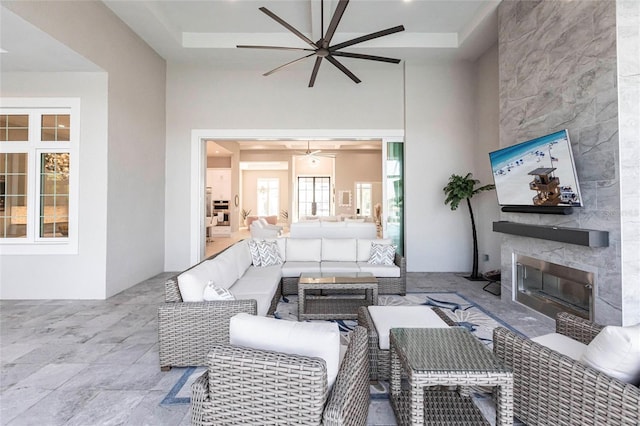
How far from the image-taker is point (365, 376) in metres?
1.68

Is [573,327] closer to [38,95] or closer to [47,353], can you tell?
[47,353]

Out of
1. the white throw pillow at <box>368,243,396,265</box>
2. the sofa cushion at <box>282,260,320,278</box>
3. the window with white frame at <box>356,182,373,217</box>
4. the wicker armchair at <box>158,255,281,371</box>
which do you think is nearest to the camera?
Answer: the wicker armchair at <box>158,255,281,371</box>

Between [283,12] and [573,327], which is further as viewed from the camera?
[283,12]

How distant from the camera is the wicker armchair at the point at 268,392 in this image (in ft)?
4.01

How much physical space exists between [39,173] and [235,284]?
3.30 meters

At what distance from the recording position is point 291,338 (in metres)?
1.37

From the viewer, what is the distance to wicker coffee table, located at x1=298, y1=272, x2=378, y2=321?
3344 millimetres

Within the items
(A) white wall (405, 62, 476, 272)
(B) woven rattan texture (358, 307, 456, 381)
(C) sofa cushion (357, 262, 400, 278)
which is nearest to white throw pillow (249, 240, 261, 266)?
(C) sofa cushion (357, 262, 400, 278)

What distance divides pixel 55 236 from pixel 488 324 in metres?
5.62

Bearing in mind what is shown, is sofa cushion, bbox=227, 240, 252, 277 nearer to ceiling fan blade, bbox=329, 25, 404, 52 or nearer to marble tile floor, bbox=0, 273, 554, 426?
marble tile floor, bbox=0, 273, 554, 426

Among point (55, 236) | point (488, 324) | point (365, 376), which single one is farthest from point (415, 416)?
point (55, 236)

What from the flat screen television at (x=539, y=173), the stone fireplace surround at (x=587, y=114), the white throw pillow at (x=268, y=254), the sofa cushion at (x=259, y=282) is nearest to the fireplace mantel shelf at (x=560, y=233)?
the stone fireplace surround at (x=587, y=114)

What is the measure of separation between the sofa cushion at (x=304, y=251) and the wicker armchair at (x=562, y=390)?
3.18m

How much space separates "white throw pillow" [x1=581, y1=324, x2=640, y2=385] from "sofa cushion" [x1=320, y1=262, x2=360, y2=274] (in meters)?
2.96
